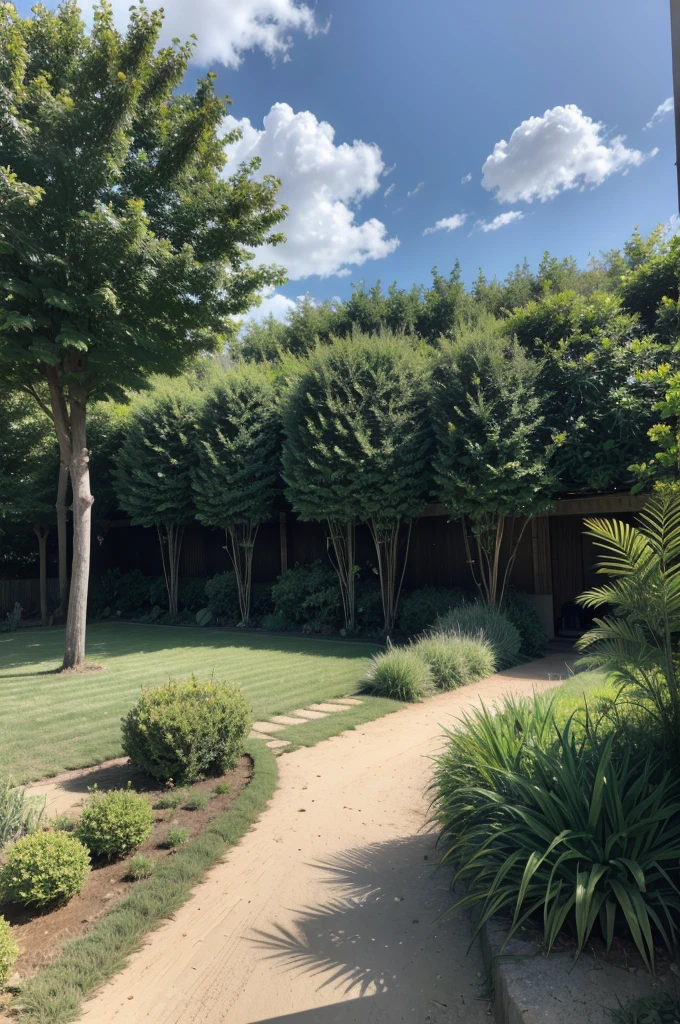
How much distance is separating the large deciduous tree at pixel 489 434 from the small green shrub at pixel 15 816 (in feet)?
26.9

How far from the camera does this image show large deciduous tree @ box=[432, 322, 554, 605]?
1063 cm

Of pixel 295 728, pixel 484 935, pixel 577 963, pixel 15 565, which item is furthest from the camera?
pixel 15 565

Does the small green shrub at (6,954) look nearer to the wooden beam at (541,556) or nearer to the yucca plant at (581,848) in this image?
the yucca plant at (581,848)

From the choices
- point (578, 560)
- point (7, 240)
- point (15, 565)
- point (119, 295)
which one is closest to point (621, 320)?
point (578, 560)

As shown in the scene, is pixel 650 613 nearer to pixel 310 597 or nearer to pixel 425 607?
pixel 425 607

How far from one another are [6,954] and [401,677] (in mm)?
5772

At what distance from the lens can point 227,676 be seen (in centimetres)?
966

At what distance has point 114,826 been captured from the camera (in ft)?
12.7

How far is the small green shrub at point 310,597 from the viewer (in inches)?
562

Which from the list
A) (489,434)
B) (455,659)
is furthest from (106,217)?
(455,659)

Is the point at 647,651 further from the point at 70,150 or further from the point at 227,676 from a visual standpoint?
the point at 70,150

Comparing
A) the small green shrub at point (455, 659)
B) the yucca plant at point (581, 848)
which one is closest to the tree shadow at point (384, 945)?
Result: the yucca plant at point (581, 848)

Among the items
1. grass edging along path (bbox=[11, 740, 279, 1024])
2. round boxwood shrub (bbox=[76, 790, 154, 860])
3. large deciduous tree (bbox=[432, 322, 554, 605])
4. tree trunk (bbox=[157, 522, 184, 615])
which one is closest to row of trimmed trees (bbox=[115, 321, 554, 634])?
large deciduous tree (bbox=[432, 322, 554, 605])

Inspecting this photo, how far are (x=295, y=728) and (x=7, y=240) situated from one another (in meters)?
8.22
